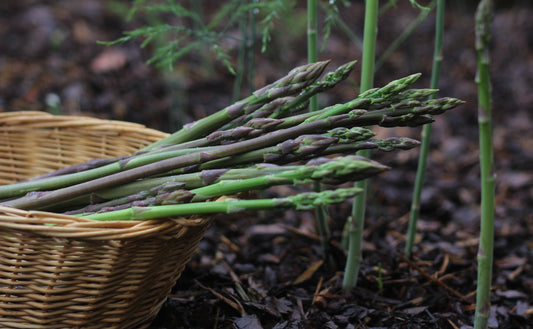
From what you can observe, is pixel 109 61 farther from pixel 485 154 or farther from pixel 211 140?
pixel 485 154

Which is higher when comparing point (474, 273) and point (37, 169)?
point (37, 169)

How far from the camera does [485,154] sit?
0.91 m

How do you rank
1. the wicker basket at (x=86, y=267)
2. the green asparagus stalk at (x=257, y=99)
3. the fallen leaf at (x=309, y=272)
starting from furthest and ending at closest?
1. the fallen leaf at (x=309, y=272)
2. the green asparagus stalk at (x=257, y=99)
3. the wicker basket at (x=86, y=267)

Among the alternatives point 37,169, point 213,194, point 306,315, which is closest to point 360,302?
Answer: point 306,315

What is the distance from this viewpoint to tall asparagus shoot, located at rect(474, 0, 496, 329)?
83 cm

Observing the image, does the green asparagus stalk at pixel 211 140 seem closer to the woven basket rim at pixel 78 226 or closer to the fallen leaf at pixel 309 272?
the woven basket rim at pixel 78 226

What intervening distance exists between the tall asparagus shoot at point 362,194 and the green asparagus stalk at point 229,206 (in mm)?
230

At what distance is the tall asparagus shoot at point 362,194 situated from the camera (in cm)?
117

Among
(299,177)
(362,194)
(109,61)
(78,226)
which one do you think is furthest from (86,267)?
(109,61)

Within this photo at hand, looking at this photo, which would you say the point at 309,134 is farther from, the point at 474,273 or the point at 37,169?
the point at 37,169

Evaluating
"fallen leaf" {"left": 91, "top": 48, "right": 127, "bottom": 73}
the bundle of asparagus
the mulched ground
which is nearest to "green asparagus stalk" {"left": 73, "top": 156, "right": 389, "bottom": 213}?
the bundle of asparagus

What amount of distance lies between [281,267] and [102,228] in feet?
2.30

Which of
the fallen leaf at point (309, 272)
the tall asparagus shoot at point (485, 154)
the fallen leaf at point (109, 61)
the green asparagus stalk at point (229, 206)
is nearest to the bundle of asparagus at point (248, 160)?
the green asparagus stalk at point (229, 206)

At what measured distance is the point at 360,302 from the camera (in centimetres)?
134
